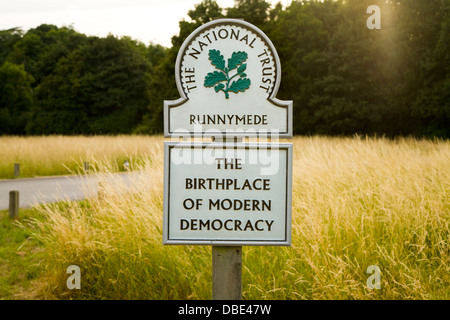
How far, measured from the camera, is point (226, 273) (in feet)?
8.74

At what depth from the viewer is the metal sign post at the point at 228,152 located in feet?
8.61

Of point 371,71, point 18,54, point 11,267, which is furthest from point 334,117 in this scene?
point 18,54

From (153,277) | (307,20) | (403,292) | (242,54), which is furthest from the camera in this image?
(307,20)

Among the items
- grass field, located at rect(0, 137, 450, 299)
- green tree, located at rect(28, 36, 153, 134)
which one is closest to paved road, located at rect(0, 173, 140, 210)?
grass field, located at rect(0, 137, 450, 299)

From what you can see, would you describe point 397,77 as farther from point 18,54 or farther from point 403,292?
point 18,54

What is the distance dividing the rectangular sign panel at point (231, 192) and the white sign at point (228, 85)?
12 cm

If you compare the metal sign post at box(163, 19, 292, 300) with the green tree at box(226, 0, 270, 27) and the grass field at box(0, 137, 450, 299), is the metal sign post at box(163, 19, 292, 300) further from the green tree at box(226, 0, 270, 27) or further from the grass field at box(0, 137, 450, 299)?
the green tree at box(226, 0, 270, 27)

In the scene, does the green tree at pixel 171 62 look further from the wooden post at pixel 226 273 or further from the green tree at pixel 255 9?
the wooden post at pixel 226 273

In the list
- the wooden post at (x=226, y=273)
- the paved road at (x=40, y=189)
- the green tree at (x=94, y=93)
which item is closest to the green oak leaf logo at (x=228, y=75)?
the wooden post at (x=226, y=273)

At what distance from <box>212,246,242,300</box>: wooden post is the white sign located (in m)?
0.69

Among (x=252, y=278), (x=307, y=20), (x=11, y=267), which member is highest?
(x=307, y=20)

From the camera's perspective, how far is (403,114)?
30.6m

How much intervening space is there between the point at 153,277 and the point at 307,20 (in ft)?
107

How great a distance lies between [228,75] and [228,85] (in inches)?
2.3
